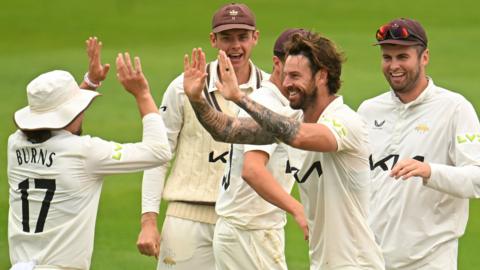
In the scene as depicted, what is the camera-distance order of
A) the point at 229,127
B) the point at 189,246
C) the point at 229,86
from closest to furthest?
the point at 229,86 < the point at 229,127 < the point at 189,246

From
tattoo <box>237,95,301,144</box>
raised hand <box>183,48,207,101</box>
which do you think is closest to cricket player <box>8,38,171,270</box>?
raised hand <box>183,48,207,101</box>

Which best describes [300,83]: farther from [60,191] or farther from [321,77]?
[60,191]

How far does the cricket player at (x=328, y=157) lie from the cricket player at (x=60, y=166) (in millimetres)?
603

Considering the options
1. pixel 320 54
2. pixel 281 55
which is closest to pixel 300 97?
pixel 320 54

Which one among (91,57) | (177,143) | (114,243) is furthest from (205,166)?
(114,243)

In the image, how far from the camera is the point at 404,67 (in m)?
8.37

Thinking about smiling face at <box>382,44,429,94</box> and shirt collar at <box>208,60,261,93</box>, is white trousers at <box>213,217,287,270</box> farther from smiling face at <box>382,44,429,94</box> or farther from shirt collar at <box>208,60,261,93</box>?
smiling face at <box>382,44,429,94</box>

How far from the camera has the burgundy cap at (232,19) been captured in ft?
29.7

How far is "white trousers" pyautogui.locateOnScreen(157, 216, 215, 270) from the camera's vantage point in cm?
884

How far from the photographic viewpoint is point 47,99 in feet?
24.5

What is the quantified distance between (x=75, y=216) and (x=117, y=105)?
12318mm

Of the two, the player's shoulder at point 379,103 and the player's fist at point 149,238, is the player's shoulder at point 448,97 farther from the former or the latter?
the player's fist at point 149,238

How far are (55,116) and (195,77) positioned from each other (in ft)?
2.92

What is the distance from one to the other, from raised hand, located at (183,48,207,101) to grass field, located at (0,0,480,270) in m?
6.12
